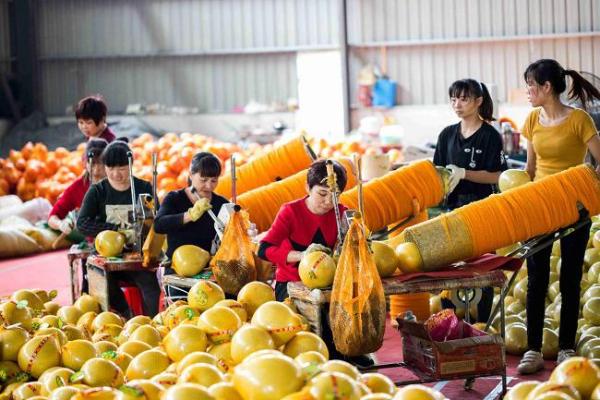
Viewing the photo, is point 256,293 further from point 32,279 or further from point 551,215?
point 32,279

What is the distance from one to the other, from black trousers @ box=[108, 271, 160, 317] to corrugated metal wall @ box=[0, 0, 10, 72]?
13234 mm

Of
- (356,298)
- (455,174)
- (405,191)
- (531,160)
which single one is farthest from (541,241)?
(356,298)

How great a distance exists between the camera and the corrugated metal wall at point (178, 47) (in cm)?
1852

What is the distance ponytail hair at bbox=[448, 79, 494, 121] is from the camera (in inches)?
253

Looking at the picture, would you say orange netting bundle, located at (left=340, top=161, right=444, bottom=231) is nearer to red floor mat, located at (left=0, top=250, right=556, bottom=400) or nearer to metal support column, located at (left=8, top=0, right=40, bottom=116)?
red floor mat, located at (left=0, top=250, right=556, bottom=400)

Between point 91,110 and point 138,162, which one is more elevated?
point 91,110

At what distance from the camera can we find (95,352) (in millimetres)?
3998

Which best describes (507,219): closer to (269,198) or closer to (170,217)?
(170,217)

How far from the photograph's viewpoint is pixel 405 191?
633 cm

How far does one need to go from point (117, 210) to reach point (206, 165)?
39.4 inches

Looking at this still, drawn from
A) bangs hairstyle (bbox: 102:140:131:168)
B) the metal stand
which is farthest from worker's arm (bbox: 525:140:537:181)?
bangs hairstyle (bbox: 102:140:131:168)

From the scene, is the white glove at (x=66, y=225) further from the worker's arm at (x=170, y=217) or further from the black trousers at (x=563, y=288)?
the black trousers at (x=563, y=288)

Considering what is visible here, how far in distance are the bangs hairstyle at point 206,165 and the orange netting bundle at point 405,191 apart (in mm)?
923

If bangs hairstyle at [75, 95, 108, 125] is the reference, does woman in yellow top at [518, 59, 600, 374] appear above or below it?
below
